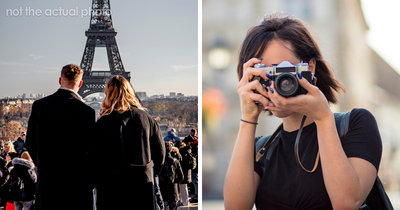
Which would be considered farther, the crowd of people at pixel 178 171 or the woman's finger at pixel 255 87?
the crowd of people at pixel 178 171

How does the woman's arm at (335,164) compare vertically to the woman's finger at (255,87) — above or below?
below

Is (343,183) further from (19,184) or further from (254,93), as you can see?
(19,184)

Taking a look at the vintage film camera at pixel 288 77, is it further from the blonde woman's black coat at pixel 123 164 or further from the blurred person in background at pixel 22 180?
the blurred person in background at pixel 22 180

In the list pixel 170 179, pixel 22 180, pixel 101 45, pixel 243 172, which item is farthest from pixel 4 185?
pixel 101 45

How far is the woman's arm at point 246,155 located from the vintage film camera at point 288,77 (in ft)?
0.23

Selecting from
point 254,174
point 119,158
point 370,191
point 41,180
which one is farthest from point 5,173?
point 370,191

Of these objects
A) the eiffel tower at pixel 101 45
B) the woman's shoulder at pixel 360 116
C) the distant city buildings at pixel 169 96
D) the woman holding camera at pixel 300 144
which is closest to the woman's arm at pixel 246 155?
the woman holding camera at pixel 300 144

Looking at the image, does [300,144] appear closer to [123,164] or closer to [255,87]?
[255,87]

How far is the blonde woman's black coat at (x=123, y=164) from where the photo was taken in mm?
2199

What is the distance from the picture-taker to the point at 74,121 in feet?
7.34

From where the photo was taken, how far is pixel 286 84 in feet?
2.96

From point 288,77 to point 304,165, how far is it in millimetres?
290

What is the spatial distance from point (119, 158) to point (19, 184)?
2.23 m

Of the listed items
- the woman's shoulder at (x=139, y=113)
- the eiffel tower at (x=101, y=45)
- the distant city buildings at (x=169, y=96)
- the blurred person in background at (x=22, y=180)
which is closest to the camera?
the woman's shoulder at (x=139, y=113)
